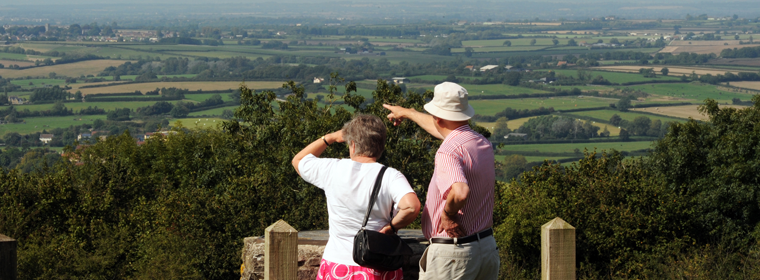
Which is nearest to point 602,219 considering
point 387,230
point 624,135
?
point 387,230

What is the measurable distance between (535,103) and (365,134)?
11800 cm

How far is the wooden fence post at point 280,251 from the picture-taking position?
337 cm

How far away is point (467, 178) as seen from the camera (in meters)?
3.82

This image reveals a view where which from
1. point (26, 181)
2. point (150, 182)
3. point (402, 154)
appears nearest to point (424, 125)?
point (402, 154)

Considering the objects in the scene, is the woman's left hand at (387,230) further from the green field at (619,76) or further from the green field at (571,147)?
the green field at (619,76)

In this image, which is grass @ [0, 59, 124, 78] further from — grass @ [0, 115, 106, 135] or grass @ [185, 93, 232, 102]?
grass @ [0, 115, 106, 135]

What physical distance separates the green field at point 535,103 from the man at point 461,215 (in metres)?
99.3

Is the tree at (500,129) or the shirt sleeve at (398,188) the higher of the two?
the shirt sleeve at (398,188)

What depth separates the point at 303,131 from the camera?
23.6 metres

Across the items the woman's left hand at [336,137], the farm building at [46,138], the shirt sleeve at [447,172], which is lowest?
the farm building at [46,138]

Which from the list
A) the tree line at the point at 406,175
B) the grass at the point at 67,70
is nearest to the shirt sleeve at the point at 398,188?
the tree line at the point at 406,175

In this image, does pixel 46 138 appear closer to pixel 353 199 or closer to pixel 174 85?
pixel 174 85

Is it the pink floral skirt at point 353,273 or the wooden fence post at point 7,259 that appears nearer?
the wooden fence post at point 7,259

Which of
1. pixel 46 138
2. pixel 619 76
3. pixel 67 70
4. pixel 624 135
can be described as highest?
pixel 67 70
